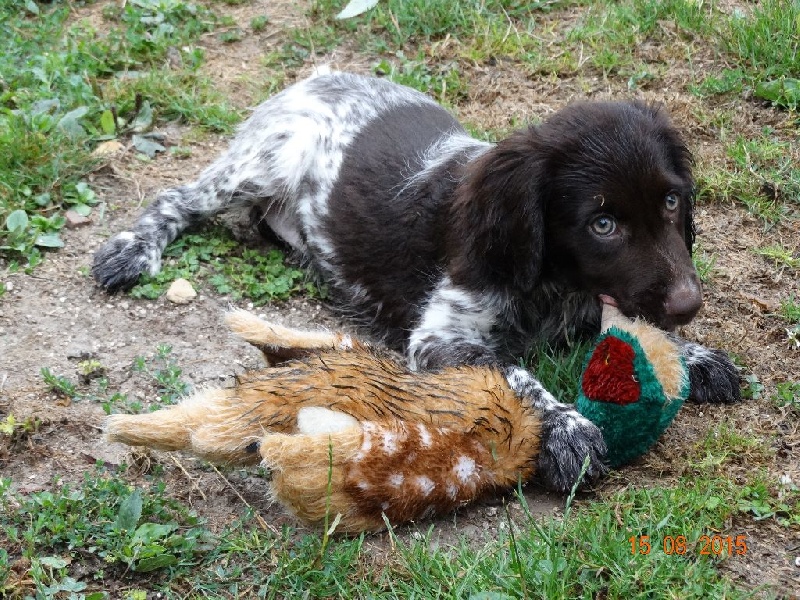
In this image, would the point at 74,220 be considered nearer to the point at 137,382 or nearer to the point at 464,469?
the point at 137,382

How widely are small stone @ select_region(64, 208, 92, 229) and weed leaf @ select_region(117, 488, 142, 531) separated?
2159 millimetres

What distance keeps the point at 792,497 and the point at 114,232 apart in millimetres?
3214

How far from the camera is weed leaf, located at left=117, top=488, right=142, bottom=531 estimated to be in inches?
113

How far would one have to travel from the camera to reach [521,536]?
2781 mm

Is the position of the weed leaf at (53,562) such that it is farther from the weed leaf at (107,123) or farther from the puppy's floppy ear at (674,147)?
the weed leaf at (107,123)

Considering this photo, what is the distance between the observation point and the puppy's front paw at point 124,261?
170 inches

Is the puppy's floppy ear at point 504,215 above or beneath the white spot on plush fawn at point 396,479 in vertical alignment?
above

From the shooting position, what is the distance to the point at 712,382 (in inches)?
140

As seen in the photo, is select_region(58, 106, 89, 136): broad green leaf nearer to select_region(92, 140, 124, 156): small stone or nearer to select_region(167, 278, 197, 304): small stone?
select_region(92, 140, 124, 156): small stone

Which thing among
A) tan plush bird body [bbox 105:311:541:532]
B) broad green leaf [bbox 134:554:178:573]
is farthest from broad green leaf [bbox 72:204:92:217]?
broad green leaf [bbox 134:554:178:573]

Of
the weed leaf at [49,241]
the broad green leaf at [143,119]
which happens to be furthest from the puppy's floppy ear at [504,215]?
the broad green leaf at [143,119]

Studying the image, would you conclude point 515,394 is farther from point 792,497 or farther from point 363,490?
point 792,497

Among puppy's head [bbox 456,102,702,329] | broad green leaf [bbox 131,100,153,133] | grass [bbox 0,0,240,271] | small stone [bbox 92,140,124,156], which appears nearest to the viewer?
puppy's head [bbox 456,102,702,329]

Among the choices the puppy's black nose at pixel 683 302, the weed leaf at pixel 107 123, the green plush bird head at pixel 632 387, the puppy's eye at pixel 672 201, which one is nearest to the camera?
the green plush bird head at pixel 632 387
